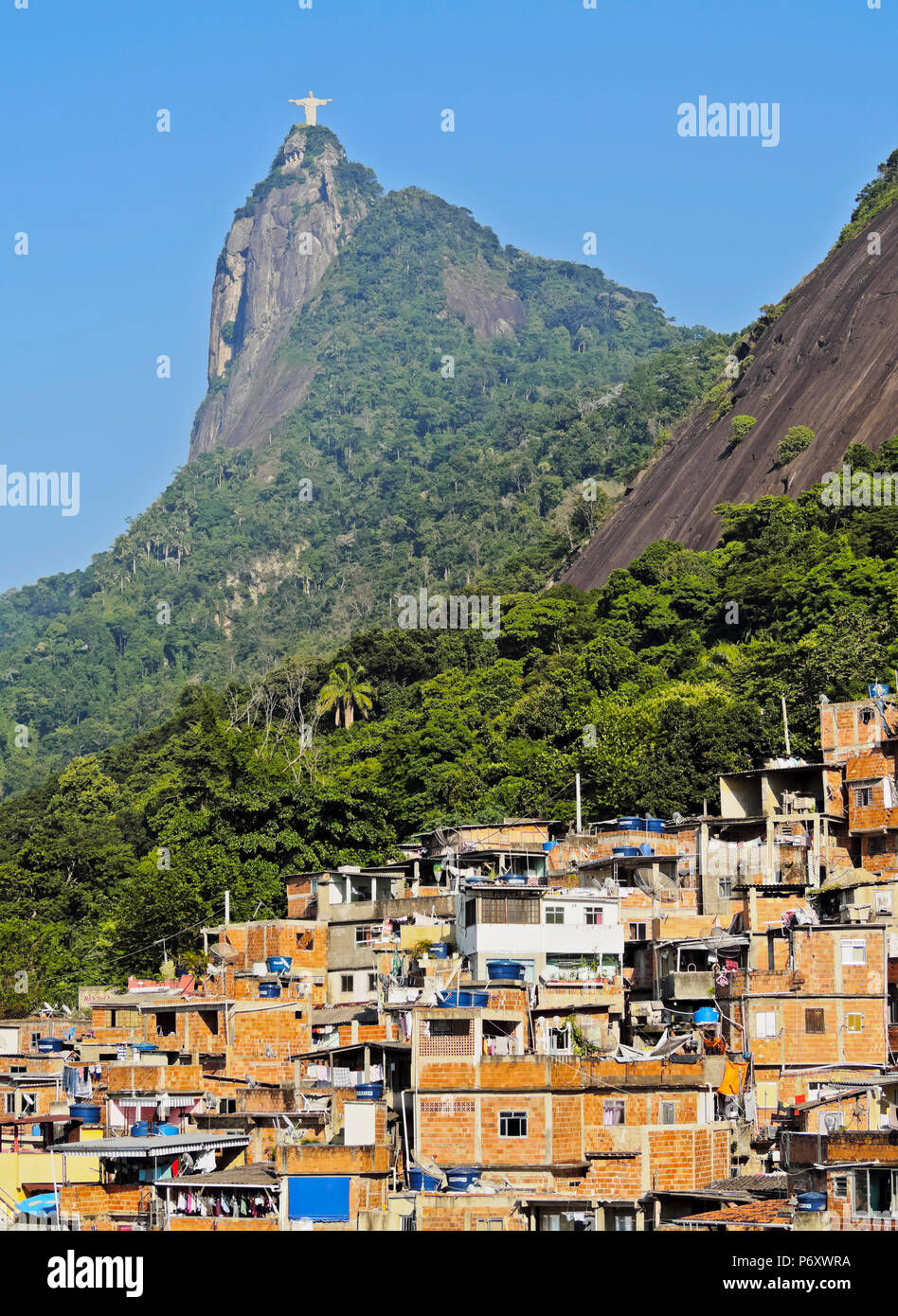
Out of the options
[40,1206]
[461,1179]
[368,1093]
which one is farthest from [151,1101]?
[461,1179]

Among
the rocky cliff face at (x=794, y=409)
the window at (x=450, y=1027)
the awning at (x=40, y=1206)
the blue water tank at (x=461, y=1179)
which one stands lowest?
the awning at (x=40, y=1206)

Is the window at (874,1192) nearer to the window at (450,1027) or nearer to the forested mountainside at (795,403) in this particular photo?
the window at (450,1027)

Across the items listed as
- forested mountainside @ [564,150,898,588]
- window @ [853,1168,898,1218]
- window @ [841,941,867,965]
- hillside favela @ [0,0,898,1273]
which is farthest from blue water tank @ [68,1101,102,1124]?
forested mountainside @ [564,150,898,588]

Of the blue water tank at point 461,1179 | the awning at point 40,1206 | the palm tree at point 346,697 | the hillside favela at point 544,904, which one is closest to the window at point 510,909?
the hillside favela at point 544,904

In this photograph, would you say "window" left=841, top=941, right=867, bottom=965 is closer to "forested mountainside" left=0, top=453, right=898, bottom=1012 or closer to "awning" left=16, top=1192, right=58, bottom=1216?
"awning" left=16, top=1192, right=58, bottom=1216
